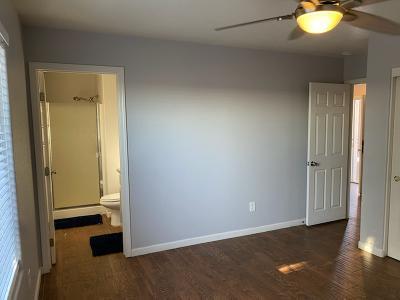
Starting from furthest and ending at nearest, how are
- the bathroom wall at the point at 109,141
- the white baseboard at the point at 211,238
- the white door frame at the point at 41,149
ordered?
the bathroom wall at the point at 109,141, the white baseboard at the point at 211,238, the white door frame at the point at 41,149

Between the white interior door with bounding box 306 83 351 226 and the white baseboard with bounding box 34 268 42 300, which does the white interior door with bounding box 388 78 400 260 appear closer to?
the white interior door with bounding box 306 83 351 226

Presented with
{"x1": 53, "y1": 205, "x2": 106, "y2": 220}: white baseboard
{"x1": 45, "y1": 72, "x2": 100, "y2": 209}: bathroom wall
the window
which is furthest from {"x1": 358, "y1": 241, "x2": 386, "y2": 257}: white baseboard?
{"x1": 45, "y1": 72, "x2": 100, "y2": 209}: bathroom wall

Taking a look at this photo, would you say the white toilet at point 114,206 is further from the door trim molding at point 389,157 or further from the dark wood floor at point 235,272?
the door trim molding at point 389,157

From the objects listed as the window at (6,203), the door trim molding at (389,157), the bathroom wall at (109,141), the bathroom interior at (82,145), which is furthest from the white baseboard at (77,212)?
the door trim molding at (389,157)

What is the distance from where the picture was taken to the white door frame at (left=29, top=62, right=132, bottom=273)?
2.96 metres

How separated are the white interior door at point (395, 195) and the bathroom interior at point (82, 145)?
3526 millimetres

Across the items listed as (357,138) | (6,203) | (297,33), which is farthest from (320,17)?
(357,138)

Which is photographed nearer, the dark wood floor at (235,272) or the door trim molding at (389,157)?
the dark wood floor at (235,272)

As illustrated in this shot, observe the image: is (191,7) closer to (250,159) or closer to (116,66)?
(116,66)

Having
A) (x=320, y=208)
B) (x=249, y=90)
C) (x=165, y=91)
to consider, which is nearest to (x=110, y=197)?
(x=165, y=91)

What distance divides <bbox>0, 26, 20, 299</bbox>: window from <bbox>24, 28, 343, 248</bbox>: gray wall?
50.4 inches

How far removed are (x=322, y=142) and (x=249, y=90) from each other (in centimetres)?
130

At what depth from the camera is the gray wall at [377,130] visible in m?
3.20

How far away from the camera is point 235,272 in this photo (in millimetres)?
3066
